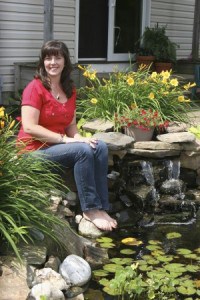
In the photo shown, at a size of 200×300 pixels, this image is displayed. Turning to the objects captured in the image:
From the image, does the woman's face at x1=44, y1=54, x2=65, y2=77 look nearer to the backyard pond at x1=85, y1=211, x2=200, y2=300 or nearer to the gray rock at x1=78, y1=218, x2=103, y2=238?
the gray rock at x1=78, y1=218, x2=103, y2=238

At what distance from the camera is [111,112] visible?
16.2 feet

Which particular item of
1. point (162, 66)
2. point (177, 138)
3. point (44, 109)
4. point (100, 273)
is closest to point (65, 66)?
point (44, 109)

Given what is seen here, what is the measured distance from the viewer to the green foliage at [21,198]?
2818 millimetres

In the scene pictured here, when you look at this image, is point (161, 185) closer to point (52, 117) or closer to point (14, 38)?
point (52, 117)

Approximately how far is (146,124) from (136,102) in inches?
16.7

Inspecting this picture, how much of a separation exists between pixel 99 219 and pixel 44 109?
926 millimetres

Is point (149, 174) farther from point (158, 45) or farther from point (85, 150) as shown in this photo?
point (158, 45)

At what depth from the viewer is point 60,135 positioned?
3.80 m

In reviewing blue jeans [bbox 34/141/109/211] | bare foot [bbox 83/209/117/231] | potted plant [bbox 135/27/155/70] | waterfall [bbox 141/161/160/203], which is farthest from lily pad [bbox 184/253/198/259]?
potted plant [bbox 135/27/155/70]

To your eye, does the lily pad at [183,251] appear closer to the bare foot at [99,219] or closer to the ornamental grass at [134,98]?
the bare foot at [99,219]

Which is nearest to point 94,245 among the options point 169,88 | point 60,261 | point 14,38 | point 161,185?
point 60,261

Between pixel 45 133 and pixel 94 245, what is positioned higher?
pixel 45 133

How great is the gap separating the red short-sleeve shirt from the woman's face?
12 cm

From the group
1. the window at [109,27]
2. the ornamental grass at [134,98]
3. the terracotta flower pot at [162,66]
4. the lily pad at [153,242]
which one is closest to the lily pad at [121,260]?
the lily pad at [153,242]
